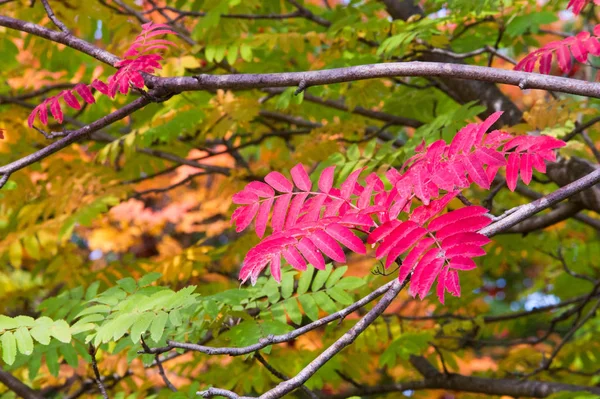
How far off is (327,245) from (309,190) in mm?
348

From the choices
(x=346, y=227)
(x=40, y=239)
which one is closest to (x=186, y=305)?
(x=346, y=227)

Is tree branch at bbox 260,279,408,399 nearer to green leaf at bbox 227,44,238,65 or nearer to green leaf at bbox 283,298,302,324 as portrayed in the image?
green leaf at bbox 283,298,302,324

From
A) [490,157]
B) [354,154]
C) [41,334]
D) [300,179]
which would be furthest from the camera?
[354,154]

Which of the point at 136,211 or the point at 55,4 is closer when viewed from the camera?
the point at 55,4

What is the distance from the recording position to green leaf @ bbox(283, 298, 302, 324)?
8.66ft

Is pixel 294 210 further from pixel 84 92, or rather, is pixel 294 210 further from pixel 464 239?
pixel 84 92

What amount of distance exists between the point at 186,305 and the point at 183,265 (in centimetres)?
193

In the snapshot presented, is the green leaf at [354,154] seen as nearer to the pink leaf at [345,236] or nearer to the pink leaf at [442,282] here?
the pink leaf at [345,236]

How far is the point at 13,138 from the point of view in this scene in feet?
15.7

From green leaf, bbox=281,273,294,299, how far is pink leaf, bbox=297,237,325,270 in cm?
112

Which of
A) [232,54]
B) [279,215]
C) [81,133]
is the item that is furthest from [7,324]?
[232,54]

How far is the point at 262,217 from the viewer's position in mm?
1931

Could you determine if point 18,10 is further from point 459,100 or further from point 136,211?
point 136,211

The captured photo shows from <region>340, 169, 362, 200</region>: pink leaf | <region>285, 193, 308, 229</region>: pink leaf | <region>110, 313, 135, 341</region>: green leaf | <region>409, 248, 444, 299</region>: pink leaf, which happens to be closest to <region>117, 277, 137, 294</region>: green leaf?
<region>110, 313, 135, 341</region>: green leaf
